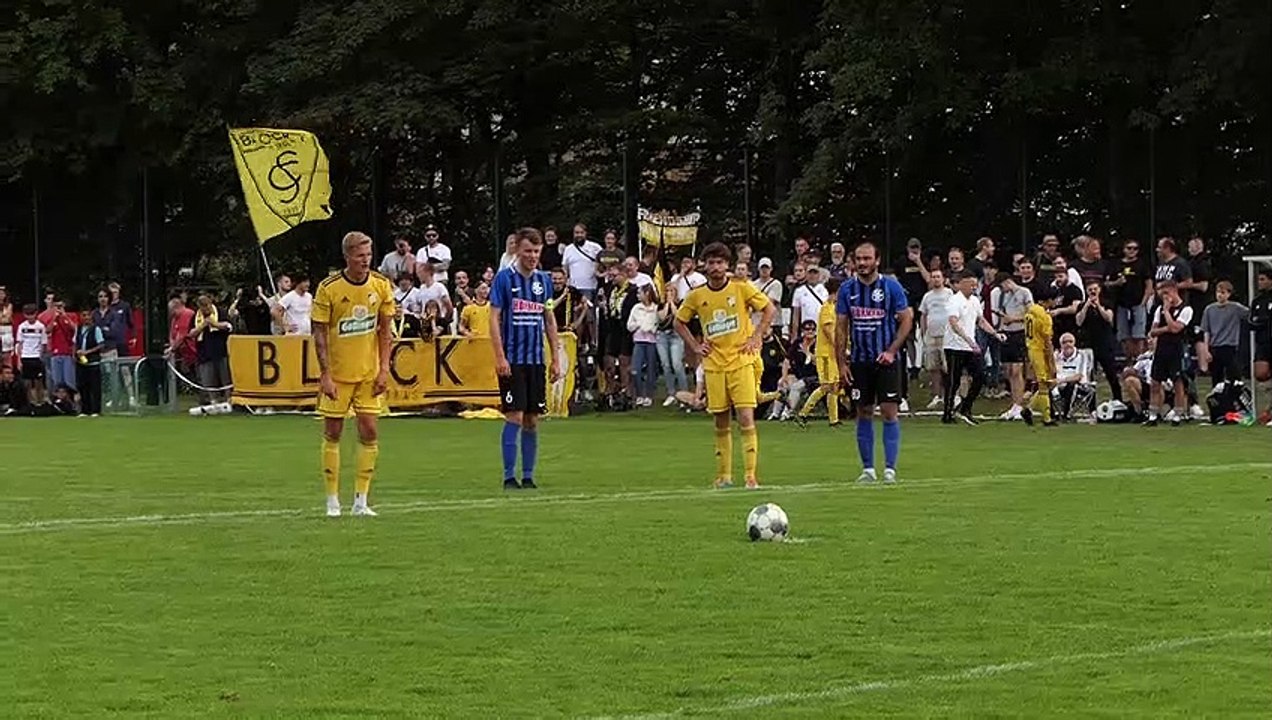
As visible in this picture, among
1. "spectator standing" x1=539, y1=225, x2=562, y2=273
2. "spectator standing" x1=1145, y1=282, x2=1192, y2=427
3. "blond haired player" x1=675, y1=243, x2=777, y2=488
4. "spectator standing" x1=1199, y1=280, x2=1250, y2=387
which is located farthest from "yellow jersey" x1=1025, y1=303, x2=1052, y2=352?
"blond haired player" x1=675, y1=243, x2=777, y2=488

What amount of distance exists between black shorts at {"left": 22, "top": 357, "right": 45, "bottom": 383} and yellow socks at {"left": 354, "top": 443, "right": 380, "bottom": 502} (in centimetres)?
2190

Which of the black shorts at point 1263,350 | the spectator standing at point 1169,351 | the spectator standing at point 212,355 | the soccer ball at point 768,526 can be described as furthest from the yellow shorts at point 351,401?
the spectator standing at point 212,355

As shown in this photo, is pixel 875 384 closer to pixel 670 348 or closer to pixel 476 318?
pixel 670 348

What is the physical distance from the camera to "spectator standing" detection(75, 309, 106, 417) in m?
35.8

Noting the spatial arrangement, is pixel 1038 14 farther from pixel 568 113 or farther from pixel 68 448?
pixel 68 448

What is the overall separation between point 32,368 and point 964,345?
1651cm

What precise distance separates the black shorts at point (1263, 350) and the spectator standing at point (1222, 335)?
9.1 inches

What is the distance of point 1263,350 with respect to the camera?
26016mm

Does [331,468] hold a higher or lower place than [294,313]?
lower

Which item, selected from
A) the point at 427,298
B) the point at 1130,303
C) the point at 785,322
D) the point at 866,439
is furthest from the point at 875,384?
the point at 427,298

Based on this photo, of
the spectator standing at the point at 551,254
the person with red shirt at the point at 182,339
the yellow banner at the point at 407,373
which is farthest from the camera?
the person with red shirt at the point at 182,339

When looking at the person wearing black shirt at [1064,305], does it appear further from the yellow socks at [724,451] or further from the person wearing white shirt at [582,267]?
the yellow socks at [724,451]

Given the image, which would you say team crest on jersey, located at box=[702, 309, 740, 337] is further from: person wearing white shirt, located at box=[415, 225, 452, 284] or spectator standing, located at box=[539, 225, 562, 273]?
person wearing white shirt, located at box=[415, 225, 452, 284]

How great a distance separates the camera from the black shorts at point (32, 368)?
36.7m
